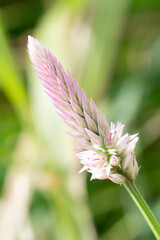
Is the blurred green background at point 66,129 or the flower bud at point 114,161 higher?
the blurred green background at point 66,129

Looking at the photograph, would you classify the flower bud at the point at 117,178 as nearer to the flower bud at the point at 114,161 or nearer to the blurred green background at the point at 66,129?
the flower bud at the point at 114,161

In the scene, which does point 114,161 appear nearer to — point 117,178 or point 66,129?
point 117,178

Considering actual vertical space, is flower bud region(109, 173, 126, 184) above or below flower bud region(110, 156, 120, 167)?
below

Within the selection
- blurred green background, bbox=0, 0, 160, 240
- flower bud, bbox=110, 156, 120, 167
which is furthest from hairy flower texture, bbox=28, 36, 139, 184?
blurred green background, bbox=0, 0, 160, 240

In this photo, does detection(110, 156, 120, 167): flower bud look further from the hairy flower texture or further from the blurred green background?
the blurred green background

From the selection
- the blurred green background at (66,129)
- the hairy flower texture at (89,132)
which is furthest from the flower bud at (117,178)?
the blurred green background at (66,129)

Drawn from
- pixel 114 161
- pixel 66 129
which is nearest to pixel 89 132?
pixel 114 161
